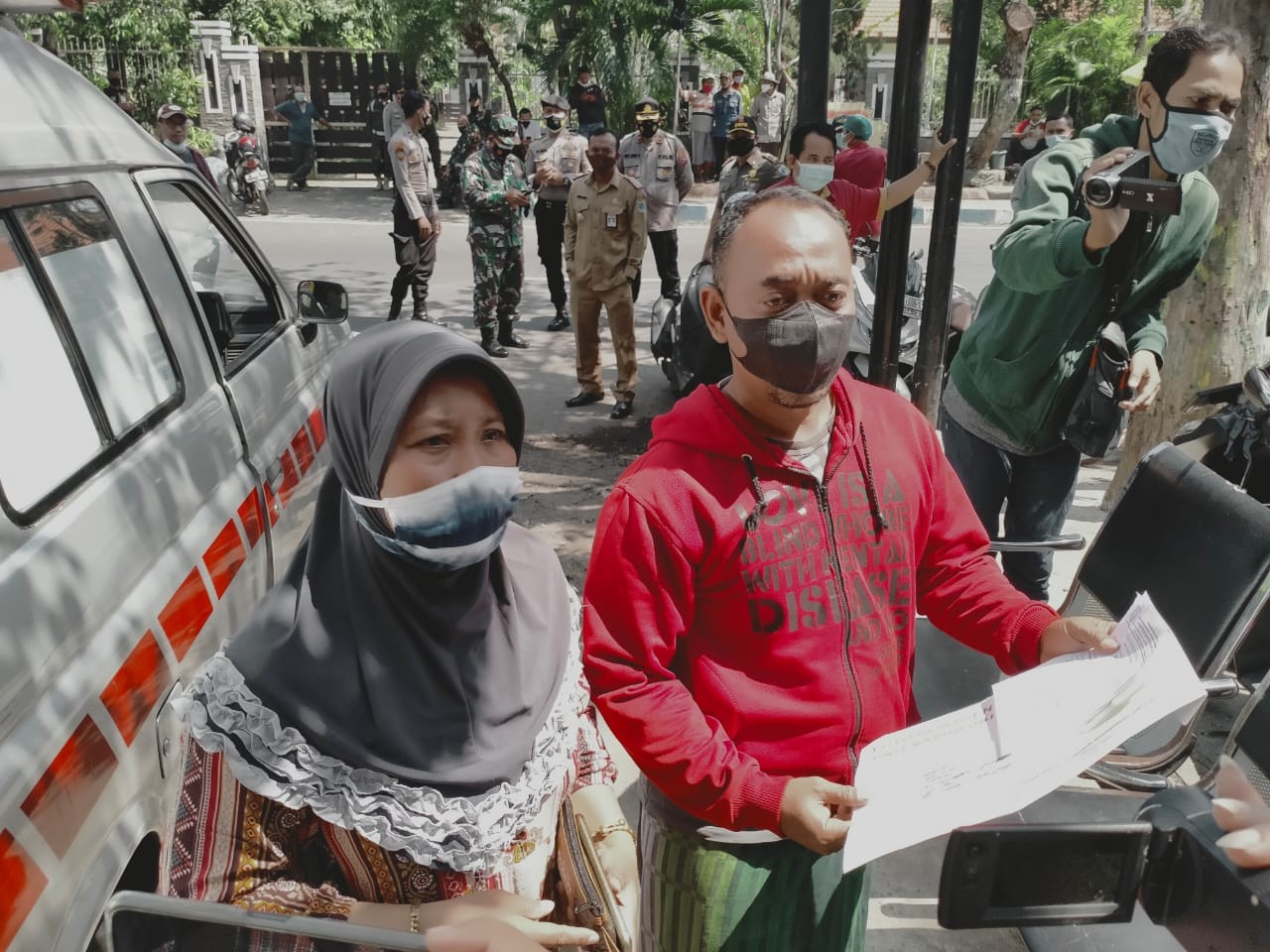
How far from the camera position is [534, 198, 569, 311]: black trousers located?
8.93m

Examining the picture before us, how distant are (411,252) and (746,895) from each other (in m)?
7.28

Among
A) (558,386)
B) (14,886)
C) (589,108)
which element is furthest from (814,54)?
(589,108)

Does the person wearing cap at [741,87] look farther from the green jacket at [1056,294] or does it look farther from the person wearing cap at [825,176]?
the green jacket at [1056,294]

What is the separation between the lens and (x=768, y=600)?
1.64 m

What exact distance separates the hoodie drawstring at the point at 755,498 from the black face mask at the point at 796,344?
13 cm

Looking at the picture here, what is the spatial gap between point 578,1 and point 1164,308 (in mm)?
15501

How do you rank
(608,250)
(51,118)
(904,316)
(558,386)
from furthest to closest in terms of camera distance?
A: (558,386) → (608,250) → (904,316) → (51,118)

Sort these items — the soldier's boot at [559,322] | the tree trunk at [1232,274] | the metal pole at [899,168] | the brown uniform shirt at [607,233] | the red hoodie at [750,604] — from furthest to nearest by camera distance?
1. the soldier's boot at [559,322]
2. the brown uniform shirt at [607,233]
3. the tree trunk at [1232,274]
4. the metal pole at [899,168]
5. the red hoodie at [750,604]

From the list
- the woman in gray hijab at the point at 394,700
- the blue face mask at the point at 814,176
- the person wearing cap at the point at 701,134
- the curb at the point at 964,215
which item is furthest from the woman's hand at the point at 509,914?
the person wearing cap at the point at 701,134

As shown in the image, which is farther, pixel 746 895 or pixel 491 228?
pixel 491 228

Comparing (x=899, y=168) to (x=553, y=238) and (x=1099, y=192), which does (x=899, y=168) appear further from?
(x=553, y=238)

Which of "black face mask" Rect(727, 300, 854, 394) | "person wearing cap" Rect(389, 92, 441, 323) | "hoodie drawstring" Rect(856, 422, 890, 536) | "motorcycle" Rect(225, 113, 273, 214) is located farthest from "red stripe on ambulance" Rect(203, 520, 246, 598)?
"motorcycle" Rect(225, 113, 273, 214)

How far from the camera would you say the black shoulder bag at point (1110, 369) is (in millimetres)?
2732

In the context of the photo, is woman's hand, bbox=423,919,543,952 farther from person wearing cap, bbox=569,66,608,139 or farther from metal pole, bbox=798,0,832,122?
person wearing cap, bbox=569,66,608,139
